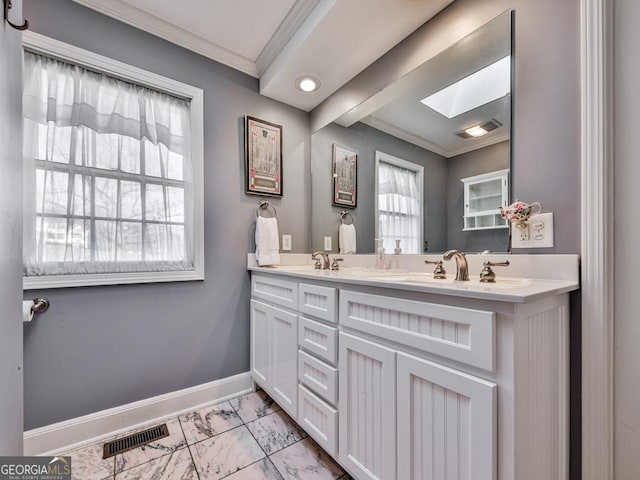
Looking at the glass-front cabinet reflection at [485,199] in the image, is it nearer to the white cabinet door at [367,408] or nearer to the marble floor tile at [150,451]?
the white cabinet door at [367,408]

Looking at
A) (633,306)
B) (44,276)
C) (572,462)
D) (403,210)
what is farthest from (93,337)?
(633,306)

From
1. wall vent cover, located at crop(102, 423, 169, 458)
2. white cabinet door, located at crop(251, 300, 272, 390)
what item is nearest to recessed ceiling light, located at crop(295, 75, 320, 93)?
white cabinet door, located at crop(251, 300, 272, 390)

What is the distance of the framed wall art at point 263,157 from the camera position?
6.47 feet

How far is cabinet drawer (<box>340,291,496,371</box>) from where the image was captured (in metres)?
0.70

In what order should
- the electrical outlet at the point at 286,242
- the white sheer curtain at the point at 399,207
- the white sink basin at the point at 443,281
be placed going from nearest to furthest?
the white sink basin at the point at 443,281 < the white sheer curtain at the point at 399,207 < the electrical outlet at the point at 286,242

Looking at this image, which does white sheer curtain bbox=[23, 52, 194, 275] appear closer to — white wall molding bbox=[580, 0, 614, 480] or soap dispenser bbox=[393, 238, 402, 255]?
soap dispenser bbox=[393, 238, 402, 255]

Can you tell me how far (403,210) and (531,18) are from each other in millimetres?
943

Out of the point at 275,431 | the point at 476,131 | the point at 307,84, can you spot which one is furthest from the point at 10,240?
the point at 307,84

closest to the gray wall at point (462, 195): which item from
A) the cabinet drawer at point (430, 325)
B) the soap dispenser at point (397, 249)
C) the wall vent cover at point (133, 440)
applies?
the soap dispenser at point (397, 249)

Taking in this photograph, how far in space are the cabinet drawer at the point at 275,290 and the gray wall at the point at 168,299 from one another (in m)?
0.14

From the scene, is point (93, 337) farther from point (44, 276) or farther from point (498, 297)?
point (498, 297)

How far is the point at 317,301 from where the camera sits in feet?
4.17

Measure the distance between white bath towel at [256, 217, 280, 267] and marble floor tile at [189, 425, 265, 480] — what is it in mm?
1022

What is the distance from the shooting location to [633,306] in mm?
854
